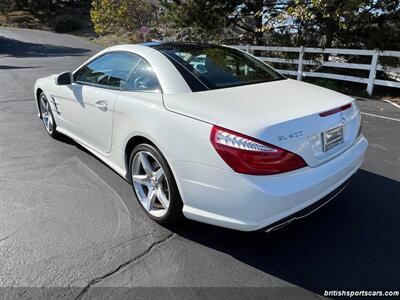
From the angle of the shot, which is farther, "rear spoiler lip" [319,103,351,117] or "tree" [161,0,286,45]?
"tree" [161,0,286,45]

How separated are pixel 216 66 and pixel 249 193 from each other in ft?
5.11

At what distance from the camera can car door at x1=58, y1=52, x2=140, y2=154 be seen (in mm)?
3559

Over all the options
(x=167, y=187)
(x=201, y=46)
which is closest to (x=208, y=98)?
(x=167, y=187)

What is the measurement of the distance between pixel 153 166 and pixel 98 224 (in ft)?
2.36

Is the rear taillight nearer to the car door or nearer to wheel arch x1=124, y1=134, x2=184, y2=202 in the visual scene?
wheel arch x1=124, y1=134, x2=184, y2=202

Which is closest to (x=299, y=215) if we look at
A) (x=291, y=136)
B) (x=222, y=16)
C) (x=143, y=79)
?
(x=291, y=136)

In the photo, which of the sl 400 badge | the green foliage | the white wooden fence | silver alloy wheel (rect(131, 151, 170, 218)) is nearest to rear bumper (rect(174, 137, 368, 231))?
the sl 400 badge

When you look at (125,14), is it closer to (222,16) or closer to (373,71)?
(222,16)

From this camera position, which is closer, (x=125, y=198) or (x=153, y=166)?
(x=153, y=166)

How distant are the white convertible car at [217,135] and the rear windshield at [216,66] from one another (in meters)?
0.02

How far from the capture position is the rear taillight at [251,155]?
93.0 inches

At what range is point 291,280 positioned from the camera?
2.49 meters

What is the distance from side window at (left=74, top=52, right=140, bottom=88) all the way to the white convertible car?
2 cm

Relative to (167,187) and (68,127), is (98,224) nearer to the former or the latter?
(167,187)
